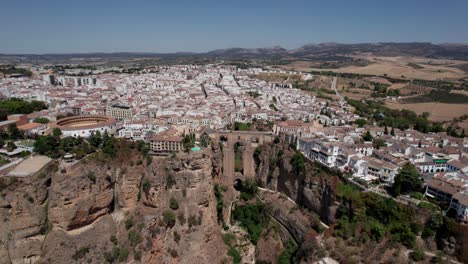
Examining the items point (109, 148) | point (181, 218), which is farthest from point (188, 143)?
point (181, 218)

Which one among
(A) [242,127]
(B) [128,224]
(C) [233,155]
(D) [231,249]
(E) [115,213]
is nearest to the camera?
(B) [128,224]

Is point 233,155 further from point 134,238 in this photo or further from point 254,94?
point 254,94

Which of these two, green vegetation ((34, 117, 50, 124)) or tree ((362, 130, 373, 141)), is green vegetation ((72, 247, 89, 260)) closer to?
green vegetation ((34, 117, 50, 124))

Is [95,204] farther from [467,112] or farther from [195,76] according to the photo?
[195,76]

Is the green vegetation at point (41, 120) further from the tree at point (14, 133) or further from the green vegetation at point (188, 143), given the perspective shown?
the green vegetation at point (188, 143)

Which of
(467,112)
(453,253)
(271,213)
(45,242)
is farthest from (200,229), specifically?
(467,112)

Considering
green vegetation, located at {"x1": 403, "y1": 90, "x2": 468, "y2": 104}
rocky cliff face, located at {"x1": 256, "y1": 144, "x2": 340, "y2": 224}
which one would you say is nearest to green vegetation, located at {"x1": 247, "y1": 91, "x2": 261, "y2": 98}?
green vegetation, located at {"x1": 403, "y1": 90, "x2": 468, "y2": 104}

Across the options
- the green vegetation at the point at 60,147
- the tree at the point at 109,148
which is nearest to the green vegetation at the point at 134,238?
the tree at the point at 109,148
